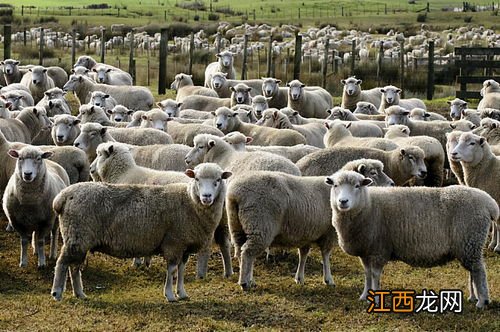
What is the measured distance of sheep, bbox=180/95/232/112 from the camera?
1719 centimetres

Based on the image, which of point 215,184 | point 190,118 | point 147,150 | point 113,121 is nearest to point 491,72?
point 190,118

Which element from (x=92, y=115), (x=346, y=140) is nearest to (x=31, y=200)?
(x=92, y=115)

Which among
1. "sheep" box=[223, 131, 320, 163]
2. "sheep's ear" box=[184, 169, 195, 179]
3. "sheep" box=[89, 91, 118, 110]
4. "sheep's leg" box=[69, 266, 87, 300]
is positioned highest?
"sheep" box=[89, 91, 118, 110]

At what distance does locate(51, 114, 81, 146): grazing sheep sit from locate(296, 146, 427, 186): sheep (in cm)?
367

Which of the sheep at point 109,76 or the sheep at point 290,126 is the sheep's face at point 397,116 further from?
the sheep at point 109,76

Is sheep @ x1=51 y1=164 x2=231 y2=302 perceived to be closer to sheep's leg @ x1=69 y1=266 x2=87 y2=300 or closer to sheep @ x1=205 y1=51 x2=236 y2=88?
sheep's leg @ x1=69 y1=266 x2=87 y2=300

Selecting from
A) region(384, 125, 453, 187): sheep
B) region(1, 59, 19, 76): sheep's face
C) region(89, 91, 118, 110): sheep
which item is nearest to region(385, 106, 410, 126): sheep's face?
region(384, 125, 453, 187): sheep

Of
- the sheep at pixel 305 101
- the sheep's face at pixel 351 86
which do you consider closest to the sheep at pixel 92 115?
the sheep at pixel 305 101

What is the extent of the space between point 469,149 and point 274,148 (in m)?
2.77

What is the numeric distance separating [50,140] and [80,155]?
253cm

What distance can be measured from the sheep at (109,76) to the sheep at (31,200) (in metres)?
11.0

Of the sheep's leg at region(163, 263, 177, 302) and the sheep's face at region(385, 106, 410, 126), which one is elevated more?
the sheep's face at region(385, 106, 410, 126)

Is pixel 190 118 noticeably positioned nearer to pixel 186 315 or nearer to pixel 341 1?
pixel 186 315

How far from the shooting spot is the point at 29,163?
9.28 meters
